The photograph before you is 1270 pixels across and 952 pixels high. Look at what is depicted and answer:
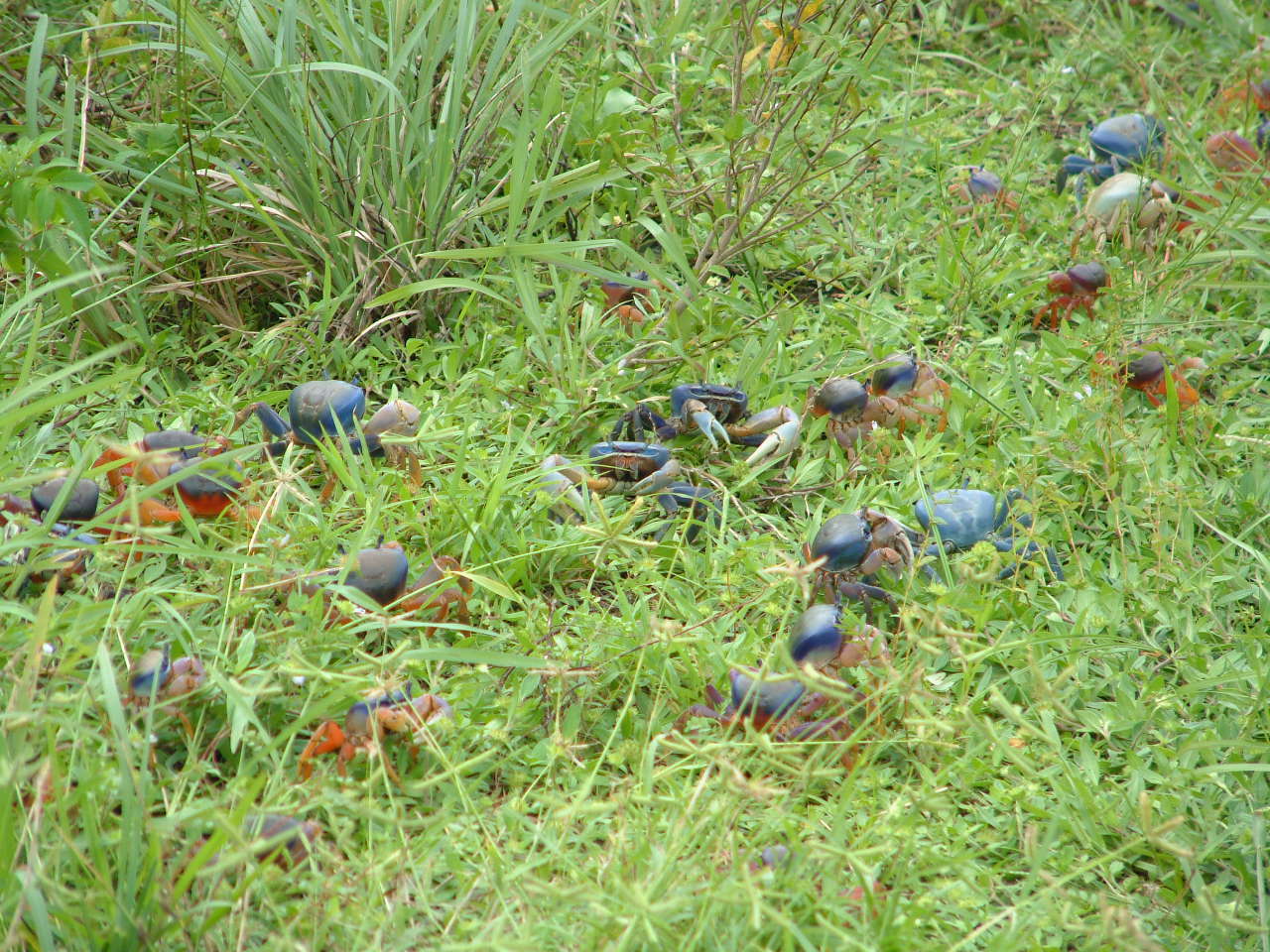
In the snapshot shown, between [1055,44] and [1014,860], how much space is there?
10.6 ft

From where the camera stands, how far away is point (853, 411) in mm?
2557

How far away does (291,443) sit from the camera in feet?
7.60

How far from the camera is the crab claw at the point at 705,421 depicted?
2414mm

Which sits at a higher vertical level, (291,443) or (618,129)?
(618,129)

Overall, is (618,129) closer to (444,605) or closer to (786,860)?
(444,605)

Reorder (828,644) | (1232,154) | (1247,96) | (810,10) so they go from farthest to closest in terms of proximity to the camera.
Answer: (1247,96), (1232,154), (810,10), (828,644)

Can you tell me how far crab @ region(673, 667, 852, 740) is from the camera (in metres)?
1.79

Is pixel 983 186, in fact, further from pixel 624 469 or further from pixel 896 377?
pixel 624 469

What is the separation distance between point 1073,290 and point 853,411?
804 millimetres

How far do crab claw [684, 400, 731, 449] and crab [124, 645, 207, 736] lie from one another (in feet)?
3.51

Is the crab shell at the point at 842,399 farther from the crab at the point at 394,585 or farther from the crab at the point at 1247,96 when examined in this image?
the crab at the point at 1247,96

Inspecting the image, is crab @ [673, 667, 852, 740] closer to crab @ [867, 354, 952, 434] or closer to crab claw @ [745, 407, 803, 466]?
crab claw @ [745, 407, 803, 466]

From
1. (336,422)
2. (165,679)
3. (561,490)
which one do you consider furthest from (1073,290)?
(165,679)

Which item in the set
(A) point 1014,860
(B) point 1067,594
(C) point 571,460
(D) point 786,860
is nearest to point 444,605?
(C) point 571,460
